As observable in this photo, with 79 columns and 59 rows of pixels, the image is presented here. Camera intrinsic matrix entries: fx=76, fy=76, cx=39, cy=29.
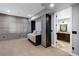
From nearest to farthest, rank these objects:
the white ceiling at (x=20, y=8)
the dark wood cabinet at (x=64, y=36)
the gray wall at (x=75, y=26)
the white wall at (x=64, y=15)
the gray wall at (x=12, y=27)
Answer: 1. the white ceiling at (x=20, y=8)
2. the gray wall at (x=12, y=27)
3. the gray wall at (x=75, y=26)
4. the white wall at (x=64, y=15)
5. the dark wood cabinet at (x=64, y=36)

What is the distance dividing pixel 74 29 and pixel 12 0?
2.22 metres

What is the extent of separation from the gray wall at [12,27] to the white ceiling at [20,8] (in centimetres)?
17

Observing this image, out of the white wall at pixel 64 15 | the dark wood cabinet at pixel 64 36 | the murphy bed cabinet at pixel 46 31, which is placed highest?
the white wall at pixel 64 15

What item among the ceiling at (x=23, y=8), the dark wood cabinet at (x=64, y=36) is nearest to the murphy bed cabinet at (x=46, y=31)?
the ceiling at (x=23, y=8)

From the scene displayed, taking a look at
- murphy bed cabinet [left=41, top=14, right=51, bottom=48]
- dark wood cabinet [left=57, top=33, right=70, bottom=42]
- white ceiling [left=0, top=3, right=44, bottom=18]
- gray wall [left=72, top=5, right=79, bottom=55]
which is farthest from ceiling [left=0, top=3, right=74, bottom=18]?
dark wood cabinet [left=57, top=33, right=70, bottom=42]

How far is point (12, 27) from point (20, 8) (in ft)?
2.30

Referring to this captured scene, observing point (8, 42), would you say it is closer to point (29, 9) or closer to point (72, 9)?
point (29, 9)

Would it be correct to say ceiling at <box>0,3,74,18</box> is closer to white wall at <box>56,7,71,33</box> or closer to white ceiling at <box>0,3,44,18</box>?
white ceiling at <box>0,3,44,18</box>

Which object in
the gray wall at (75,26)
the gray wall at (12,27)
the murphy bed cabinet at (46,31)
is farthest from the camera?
the murphy bed cabinet at (46,31)

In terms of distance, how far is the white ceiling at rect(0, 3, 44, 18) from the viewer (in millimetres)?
2309

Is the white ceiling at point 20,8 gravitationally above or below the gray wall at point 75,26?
above

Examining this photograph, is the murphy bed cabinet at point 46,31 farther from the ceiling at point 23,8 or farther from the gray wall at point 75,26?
the gray wall at point 75,26

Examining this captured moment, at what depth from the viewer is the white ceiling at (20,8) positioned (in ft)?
7.57

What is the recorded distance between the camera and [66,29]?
5617 mm
